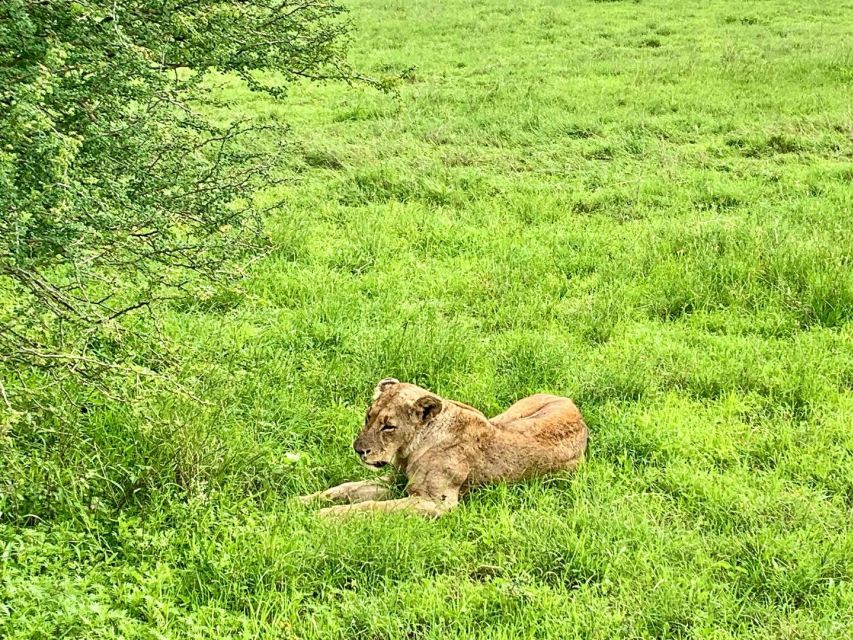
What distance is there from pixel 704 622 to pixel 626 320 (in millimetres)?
3231

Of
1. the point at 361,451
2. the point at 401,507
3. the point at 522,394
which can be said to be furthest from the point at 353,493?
the point at 522,394

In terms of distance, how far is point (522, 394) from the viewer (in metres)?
5.34

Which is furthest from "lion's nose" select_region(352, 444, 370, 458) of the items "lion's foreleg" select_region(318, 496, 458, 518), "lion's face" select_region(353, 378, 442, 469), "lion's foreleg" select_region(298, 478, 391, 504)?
"lion's foreleg" select_region(318, 496, 458, 518)

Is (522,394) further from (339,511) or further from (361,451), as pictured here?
(339,511)

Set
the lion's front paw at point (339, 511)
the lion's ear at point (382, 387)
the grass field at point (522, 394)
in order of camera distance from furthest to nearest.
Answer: the lion's ear at point (382, 387)
the lion's front paw at point (339, 511)
the grass field at point (522, 394)

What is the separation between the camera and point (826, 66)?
1499cm

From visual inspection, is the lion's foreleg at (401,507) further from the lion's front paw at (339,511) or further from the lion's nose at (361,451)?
the lion's nose at (361,451)

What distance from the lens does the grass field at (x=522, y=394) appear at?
3.47 metres

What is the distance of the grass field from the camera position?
347 centimetres

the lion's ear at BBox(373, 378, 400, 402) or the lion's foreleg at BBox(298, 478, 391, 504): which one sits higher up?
the lion's ear at BBox(373, 378, 400, 402)

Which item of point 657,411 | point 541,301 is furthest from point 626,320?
point 657,411

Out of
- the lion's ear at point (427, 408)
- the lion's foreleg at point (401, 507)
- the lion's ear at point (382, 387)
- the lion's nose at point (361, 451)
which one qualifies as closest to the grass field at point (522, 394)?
the lion's foreleg at point (401, 507)

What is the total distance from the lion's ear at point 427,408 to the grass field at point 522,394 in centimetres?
51

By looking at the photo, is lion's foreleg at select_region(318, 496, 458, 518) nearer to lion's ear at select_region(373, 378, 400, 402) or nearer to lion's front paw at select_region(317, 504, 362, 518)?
lion's front paw at select_region(317, 504, 362, 518)
